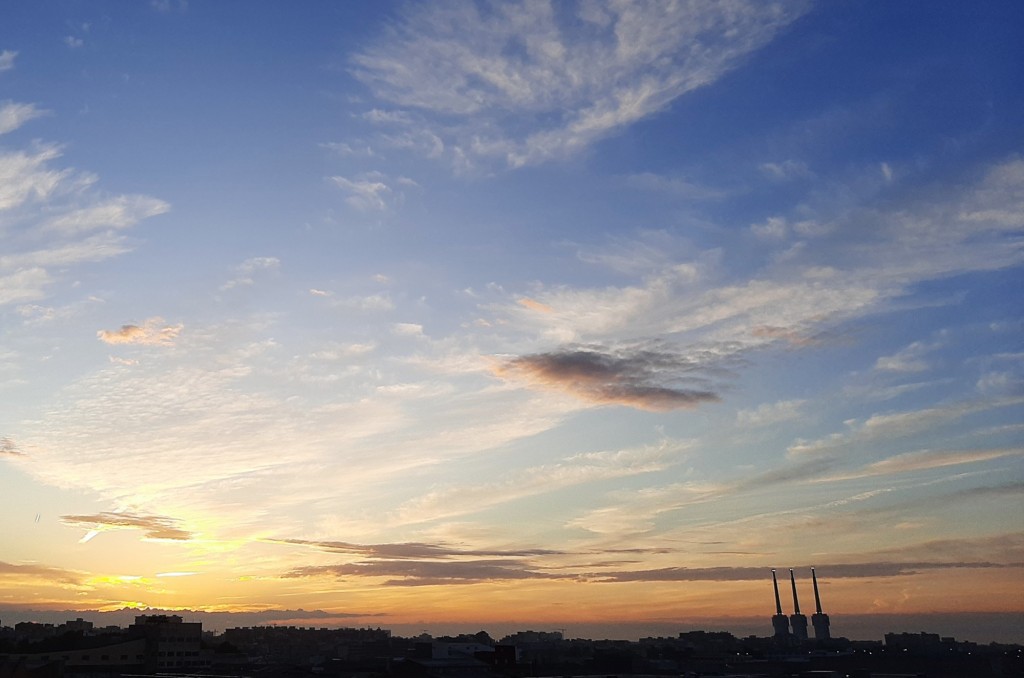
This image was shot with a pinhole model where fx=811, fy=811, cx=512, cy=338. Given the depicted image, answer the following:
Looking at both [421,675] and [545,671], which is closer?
[421,675]

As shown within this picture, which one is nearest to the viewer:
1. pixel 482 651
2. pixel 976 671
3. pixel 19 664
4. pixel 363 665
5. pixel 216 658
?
pixel 363 665

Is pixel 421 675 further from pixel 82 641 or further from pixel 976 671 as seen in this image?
pixel 82 641

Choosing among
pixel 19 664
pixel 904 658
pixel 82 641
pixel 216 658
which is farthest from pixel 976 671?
pixel 82 641

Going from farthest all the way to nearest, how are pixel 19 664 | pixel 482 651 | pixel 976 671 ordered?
pixel 482 651
pixel 976 671
pixel 19 664

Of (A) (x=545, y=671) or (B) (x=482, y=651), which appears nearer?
(A) (x=545, y=671)

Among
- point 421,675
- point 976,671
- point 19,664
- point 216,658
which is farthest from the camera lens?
point 216,658

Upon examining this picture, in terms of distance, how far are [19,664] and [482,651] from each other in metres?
83.8

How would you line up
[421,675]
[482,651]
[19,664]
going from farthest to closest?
[482,651] → [19,664] → [421,675]

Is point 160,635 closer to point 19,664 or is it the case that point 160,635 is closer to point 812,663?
point 19,664

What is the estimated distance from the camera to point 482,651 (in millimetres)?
168250

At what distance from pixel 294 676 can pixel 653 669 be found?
76774 millimetres

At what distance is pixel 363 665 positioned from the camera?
12669 cm

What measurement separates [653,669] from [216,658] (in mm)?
99019

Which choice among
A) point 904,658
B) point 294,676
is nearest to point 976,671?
point 904,658
